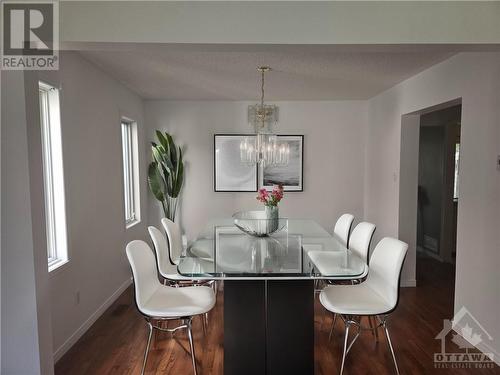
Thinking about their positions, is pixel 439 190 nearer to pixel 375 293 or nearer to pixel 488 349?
pixel 488 349

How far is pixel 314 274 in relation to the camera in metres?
1.94

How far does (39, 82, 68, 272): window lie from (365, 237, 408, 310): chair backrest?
2373mm

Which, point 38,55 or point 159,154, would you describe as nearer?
point 38,55

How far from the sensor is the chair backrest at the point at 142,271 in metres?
2.10

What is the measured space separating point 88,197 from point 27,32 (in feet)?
5.05

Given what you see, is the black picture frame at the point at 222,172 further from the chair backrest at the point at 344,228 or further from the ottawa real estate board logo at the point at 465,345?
the ottawa real estate board logo at the point at 465,345

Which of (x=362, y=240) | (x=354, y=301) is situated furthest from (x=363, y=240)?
(x=354, y=301)

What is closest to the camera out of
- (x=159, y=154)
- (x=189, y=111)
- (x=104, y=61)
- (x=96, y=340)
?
(x=96, y=340)

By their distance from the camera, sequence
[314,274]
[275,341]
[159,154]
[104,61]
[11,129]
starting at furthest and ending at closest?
[159,154] → [104,61] → [275,341] → [314,274] → [11,129]

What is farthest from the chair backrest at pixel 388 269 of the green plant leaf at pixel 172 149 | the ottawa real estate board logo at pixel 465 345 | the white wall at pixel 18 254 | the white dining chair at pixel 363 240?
the green plant leaf at pixel 172 149

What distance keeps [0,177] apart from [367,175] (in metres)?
4.30

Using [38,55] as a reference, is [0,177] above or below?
below

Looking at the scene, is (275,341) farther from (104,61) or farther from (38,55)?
(104,61)

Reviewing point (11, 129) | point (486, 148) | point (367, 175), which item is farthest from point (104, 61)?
point (367, 175)
